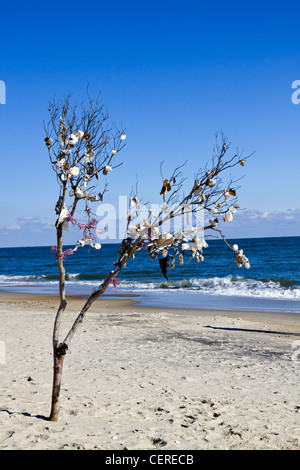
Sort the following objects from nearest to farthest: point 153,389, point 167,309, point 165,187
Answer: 1. point 165,187
2. point 153,389
3. point 167,309

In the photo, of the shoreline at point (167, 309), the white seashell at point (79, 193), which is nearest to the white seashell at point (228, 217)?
the white seashell at point (79, 193)

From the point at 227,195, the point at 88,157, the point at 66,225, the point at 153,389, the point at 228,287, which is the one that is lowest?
the point at 228,287

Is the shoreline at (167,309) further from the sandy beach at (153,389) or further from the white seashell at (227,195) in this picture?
the white seashell at (227,195)

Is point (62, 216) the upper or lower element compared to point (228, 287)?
upper

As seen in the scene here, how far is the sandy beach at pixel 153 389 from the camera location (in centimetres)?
441

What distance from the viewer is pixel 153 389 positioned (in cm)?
615

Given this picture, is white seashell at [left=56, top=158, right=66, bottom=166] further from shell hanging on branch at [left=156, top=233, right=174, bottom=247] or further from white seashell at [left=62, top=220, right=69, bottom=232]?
shell hanging on branch at [left=156, top=233, right=174, bottom=247]

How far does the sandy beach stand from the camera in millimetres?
4410

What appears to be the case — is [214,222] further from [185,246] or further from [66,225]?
[66,225]

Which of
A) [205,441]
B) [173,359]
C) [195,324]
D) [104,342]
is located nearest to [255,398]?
[205,441]

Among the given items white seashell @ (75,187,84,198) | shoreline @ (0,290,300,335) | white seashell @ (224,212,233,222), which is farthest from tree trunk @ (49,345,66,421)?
shoreline @ (0,290,300,335)

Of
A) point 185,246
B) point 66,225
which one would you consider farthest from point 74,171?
point 185,246
